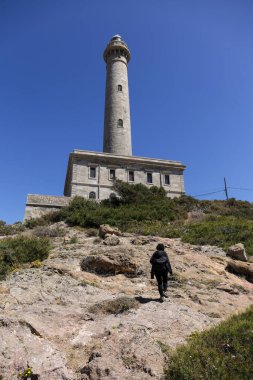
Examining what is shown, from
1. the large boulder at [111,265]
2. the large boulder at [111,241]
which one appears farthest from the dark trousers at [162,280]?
the large boulder at [111,241]

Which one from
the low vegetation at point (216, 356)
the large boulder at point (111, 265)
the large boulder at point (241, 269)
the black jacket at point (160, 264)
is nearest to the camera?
the low vegetation at point (216, 356)

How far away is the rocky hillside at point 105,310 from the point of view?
18.4 feet

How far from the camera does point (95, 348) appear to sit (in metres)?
6.03

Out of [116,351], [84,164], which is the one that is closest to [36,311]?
[116,351]

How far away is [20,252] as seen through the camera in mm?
11125

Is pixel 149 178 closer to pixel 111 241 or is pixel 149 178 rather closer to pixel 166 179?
pixel 166 179

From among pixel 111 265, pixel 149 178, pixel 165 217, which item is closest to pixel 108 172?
pixel 149 178

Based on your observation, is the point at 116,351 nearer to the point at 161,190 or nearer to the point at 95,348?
the point at 95,348

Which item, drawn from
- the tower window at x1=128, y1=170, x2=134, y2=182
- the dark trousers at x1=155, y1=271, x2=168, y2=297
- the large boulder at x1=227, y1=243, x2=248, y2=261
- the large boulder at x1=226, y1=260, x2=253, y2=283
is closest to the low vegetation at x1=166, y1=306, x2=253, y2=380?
the dark trousers at x1=155, y1=271, x2=168, y2=297

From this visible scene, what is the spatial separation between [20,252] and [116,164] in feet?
88.7

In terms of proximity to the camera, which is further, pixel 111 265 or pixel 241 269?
pixel 241 269

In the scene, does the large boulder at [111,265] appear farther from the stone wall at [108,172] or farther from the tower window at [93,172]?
the tower window at [93,172]

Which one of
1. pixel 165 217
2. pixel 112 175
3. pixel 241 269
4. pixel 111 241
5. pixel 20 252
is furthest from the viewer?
pixel 112 175

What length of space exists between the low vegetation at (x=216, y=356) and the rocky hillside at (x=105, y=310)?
27 cm
